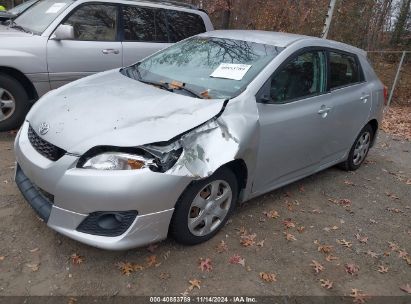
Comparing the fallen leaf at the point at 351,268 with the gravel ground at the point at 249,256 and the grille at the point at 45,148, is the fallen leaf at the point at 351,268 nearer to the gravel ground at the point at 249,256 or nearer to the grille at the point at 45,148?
the gravel ground at the point at 249,256

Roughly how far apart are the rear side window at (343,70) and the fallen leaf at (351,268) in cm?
190

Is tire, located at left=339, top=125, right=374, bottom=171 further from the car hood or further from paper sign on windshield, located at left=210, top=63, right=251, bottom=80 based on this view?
the car hood

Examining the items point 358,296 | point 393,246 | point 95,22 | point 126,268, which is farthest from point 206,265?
point 95,22

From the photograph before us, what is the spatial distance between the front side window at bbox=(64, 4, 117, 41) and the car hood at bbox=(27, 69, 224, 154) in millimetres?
2181

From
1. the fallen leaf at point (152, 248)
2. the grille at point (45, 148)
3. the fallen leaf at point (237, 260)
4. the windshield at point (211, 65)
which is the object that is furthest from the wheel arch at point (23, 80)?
the fallen leaf at point (237, 260)

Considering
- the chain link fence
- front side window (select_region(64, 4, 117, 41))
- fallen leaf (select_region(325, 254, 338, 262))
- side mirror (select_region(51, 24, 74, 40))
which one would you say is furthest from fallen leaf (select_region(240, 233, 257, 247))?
the chain link fence

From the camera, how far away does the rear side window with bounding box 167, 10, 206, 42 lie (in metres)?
6.44

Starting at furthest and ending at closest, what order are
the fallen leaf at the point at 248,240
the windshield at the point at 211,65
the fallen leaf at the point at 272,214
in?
the fallen leaf at the point at 272,214 < the windshield at the point at 211,65 < the fallen leaf at the point at 248,240

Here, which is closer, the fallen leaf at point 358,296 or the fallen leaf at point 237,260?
the fallen leaf at point 358,296

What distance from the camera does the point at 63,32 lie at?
5.11 m

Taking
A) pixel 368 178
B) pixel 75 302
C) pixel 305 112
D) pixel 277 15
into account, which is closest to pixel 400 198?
pixel 368 178

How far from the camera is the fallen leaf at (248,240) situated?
3385 mm

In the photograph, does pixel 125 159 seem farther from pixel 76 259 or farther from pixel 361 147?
pixel 361 147

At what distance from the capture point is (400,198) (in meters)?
4.78
